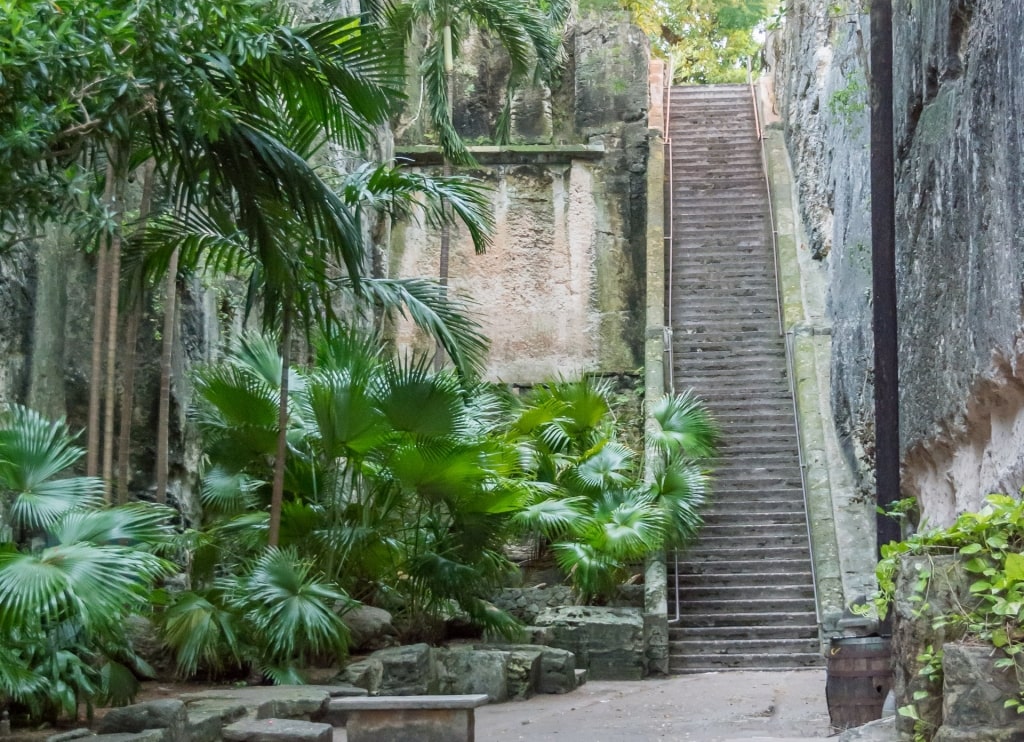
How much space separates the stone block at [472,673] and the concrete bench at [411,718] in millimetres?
2681

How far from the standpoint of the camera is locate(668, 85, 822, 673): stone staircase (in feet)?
40.3

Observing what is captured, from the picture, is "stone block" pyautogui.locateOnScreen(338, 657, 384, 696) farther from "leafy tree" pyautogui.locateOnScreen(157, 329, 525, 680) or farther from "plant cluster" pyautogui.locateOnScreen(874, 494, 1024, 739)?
"plant cluster" pyautogui.locateOnScreen(874, 494, 1024, 739)

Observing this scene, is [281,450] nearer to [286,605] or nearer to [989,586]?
[286,605]

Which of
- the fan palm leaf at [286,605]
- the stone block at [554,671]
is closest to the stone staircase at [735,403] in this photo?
the stone block at [554,671]

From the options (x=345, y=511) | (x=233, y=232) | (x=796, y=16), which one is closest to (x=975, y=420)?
(x=233, y=232)

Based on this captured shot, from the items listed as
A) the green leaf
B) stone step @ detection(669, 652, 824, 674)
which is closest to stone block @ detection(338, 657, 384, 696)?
stone step @ detection(669, 652, 824, 674)

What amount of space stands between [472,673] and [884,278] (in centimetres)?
460

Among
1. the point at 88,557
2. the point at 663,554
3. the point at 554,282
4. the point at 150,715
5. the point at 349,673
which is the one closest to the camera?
the point at 88,557

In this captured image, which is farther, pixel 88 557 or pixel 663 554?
pixel 663 554

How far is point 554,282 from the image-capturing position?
18344 millimetres

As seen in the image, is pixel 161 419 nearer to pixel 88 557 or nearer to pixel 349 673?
pixel 349 673

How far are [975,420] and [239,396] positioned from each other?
557cm

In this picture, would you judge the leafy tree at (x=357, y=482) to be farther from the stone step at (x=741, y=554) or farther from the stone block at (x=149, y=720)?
the stone step at (x=741, y=554)

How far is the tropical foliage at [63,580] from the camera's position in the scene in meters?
5.67
